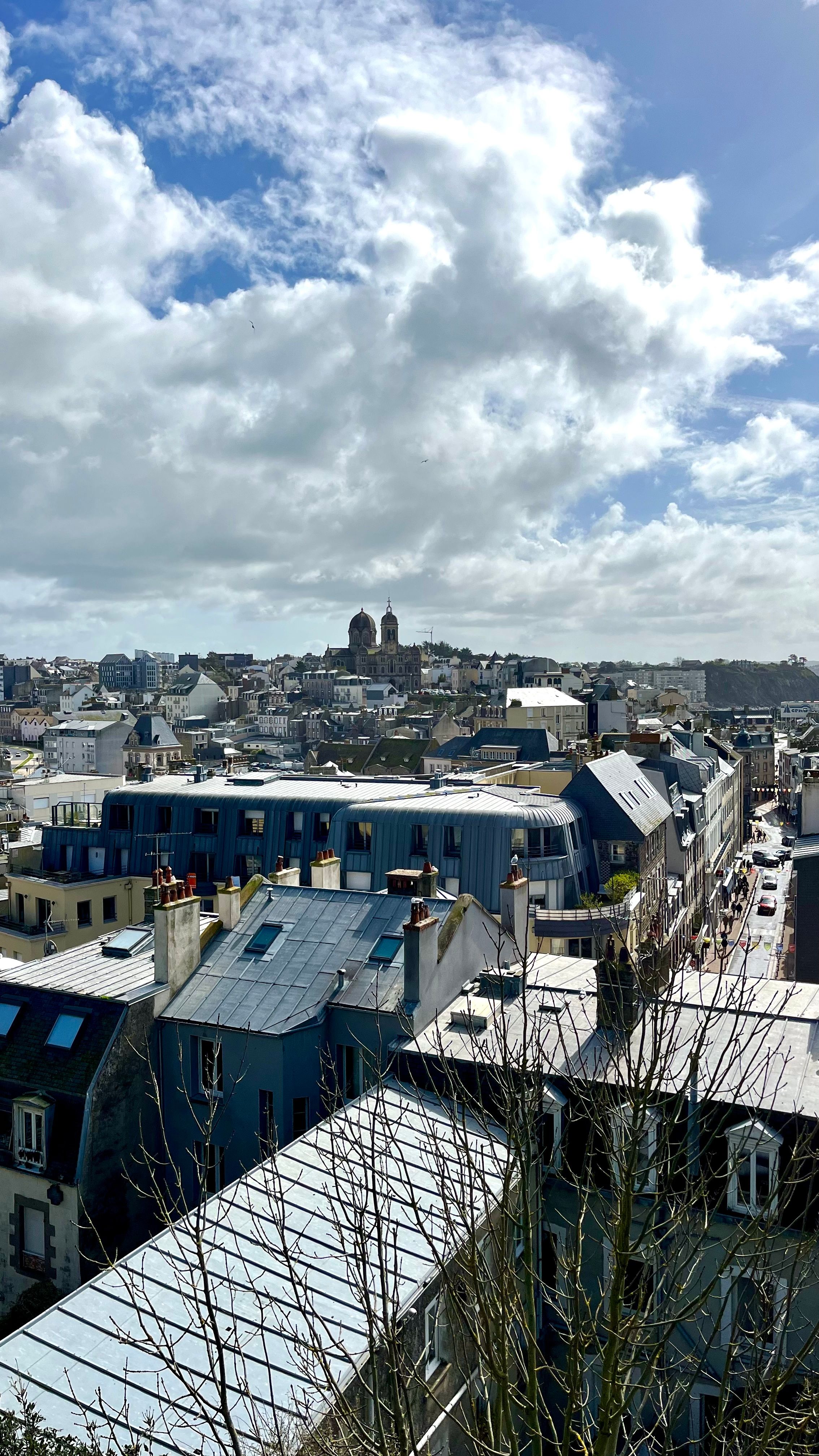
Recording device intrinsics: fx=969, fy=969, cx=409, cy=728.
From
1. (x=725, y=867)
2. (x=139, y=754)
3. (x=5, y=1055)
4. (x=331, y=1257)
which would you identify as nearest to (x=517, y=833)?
(x=5, y=1055)

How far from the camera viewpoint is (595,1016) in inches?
785

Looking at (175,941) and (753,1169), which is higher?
(175,941)

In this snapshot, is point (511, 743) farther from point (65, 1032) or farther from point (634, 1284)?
point (634, 1284)

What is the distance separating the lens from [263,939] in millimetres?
23531

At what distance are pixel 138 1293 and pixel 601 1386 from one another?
646 cm

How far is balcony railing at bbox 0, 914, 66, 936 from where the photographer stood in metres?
41.9

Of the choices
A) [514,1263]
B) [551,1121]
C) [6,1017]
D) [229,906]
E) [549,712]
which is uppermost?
[549,712]

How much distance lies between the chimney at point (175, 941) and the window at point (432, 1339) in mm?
10496

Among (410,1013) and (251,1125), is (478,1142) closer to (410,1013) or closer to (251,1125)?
(410,1013)

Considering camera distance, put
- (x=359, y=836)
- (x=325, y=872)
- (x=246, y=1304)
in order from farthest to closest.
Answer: (x=359, y=836) → (x=325, y=872) → (x=246, y=1304)

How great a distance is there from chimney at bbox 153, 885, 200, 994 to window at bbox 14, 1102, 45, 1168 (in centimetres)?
378

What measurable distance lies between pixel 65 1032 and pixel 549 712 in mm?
85792

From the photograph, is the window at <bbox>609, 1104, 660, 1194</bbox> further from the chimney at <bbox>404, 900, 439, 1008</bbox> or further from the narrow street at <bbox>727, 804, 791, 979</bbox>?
the narrow street at <bbox>727, 804, 791, 979</bbox>

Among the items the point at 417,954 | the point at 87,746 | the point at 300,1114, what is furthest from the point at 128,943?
the point at 87,746
